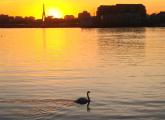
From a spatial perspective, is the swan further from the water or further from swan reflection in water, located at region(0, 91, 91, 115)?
the water

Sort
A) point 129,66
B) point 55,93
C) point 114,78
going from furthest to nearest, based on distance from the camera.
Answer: point 129,66
point 114,78
point 55,93

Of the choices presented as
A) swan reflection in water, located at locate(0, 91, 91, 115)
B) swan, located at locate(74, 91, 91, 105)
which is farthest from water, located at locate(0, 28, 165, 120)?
swan, located at locate(74, 91, 91, 105)

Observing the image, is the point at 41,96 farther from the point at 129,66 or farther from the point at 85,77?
the point at 129,66

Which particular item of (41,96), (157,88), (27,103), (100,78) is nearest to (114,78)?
(100,78)

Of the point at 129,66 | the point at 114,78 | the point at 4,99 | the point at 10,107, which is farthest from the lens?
the point at 129,66

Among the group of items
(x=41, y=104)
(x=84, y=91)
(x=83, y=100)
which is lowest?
(x=84, y=91)

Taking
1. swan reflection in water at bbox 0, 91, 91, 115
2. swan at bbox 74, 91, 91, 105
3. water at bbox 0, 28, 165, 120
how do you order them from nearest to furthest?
water at bbox 0, 28, 165, 120
swan reflection in water at bbox 0, 91, 91, 115
swan at bbox 74, 91, 91, 105

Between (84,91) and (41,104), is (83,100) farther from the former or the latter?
(84,91)

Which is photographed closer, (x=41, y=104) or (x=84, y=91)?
(x=41, y=104)

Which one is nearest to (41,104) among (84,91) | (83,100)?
(83,100)

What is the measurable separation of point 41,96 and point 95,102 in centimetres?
335

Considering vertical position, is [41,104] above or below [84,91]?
above

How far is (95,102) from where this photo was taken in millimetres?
26500

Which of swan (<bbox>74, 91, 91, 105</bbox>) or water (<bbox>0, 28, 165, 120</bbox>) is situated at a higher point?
swan (<bbox>74, 91, 91, 105</bbox>)
